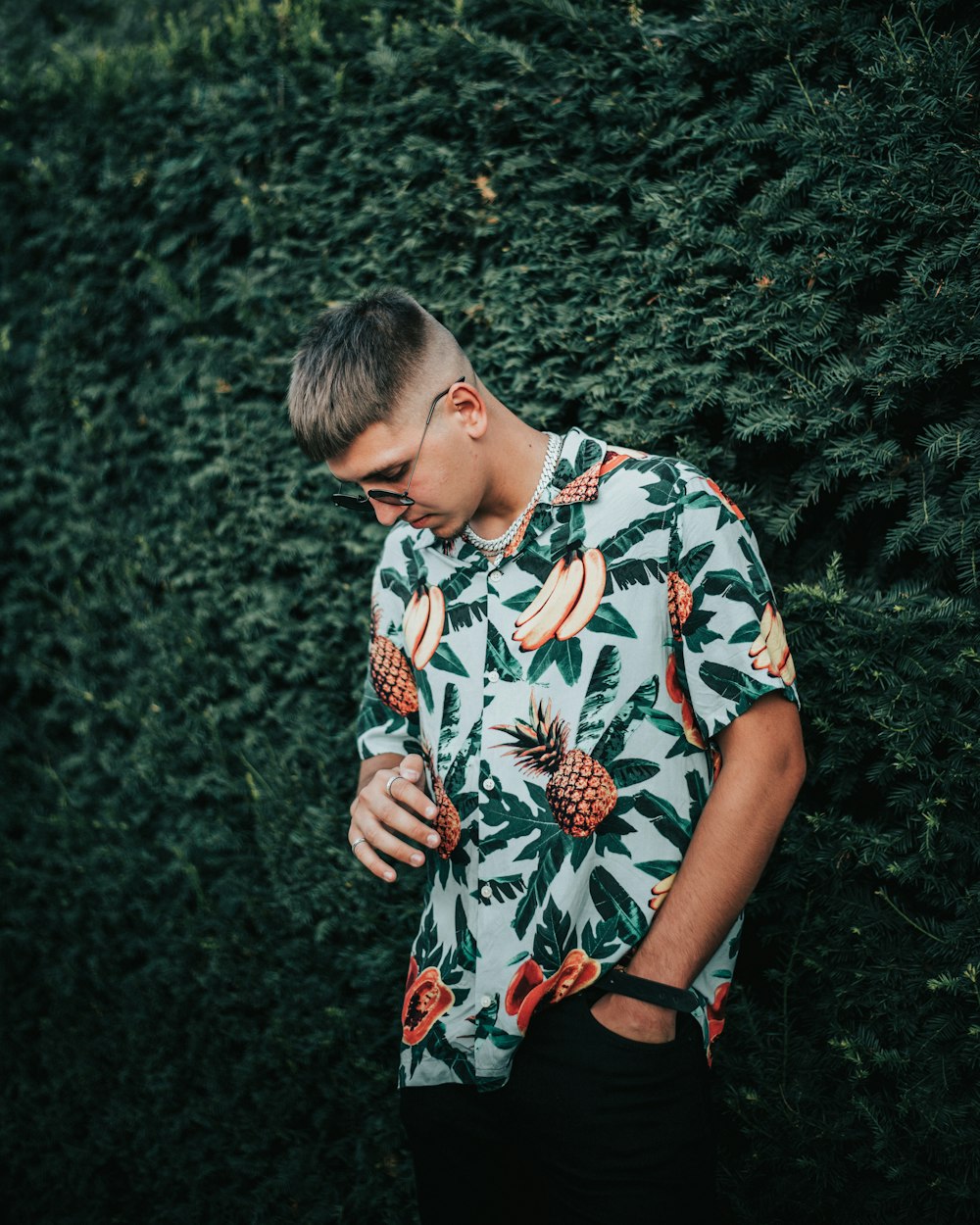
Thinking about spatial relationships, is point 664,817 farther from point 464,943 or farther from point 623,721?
point 464,943

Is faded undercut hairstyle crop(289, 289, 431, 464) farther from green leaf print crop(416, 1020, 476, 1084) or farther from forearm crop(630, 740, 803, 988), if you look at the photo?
green leaf print crop(416, 1020, 476, 1084)

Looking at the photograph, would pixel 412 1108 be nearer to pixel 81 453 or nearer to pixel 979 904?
pixel 979 904

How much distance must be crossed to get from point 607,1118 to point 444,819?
0.65 meters

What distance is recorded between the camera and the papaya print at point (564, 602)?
181cm

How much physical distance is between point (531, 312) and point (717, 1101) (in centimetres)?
224

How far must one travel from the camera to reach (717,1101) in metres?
2.45

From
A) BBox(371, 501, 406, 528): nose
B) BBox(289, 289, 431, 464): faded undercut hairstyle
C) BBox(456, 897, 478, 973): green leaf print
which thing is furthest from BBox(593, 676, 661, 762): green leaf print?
BBox(289, 289, 431, 464): faded undercut hairstyle

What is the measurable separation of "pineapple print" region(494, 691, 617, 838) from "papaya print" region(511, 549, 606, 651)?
130mm

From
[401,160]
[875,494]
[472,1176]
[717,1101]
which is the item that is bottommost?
[717,1101]

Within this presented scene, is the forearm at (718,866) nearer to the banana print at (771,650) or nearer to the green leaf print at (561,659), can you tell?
the banana print at (771,650)

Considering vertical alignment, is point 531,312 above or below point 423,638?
above

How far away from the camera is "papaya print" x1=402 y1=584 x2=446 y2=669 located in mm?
2016

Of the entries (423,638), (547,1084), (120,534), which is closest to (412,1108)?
(547,1084)

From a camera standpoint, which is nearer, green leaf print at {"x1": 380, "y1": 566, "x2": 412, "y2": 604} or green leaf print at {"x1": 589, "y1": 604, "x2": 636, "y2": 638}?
green leaf print at {"x1": 589, "y1": 604, "x2": 636, "y2": 638}
